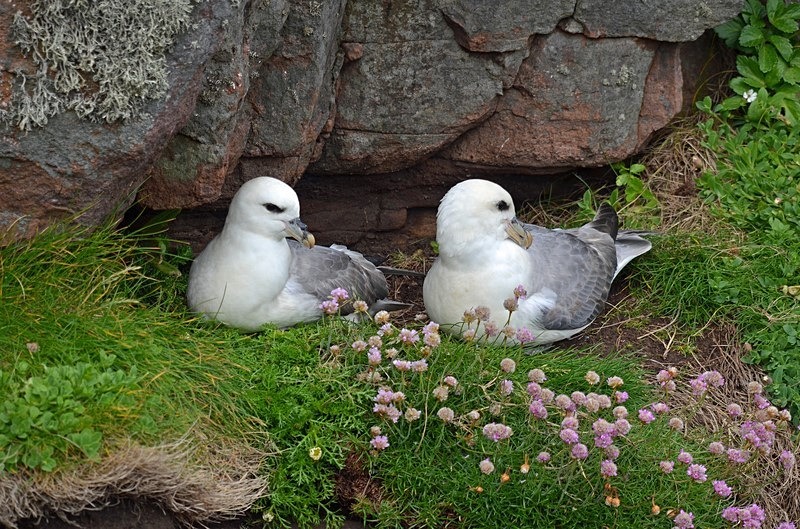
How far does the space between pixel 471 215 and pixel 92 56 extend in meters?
1.66

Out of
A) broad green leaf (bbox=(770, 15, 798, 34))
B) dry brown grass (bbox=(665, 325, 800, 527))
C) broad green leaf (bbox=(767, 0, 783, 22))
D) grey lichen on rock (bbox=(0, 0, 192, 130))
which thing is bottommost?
dry brown grass (bbox=(665, 325, 800, 527))

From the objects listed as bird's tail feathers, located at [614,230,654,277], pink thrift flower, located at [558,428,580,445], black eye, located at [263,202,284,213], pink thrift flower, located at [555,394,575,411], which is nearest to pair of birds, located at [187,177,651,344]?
black eye, located at [263,202,284,213]

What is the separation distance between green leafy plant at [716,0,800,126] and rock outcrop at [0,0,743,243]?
0.68 feet

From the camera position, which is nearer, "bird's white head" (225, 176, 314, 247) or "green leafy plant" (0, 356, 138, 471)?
"green leafy plant" (0, 356, 138, 471)

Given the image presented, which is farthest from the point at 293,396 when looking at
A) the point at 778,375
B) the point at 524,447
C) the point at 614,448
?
the point at 778,375

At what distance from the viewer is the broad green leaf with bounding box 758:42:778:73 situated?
5.53 m

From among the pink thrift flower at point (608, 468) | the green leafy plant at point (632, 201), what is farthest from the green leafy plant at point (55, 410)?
the green leafy plant at point (632, 201)

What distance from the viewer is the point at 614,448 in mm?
3412

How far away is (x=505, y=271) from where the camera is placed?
4480mm

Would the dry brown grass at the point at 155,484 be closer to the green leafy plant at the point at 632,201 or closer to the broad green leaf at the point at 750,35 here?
the green leafy plant at the point at 632,201

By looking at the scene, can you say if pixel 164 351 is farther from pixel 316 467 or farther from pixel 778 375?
pixel 778 375

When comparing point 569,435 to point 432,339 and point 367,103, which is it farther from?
point 367,103

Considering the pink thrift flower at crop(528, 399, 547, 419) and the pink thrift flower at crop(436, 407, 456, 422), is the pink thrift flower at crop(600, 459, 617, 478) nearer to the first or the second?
the pink thrift flower at crop(528, 399, 547, 419)

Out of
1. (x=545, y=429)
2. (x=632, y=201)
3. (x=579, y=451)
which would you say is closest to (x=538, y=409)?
(x=579, y=451)
